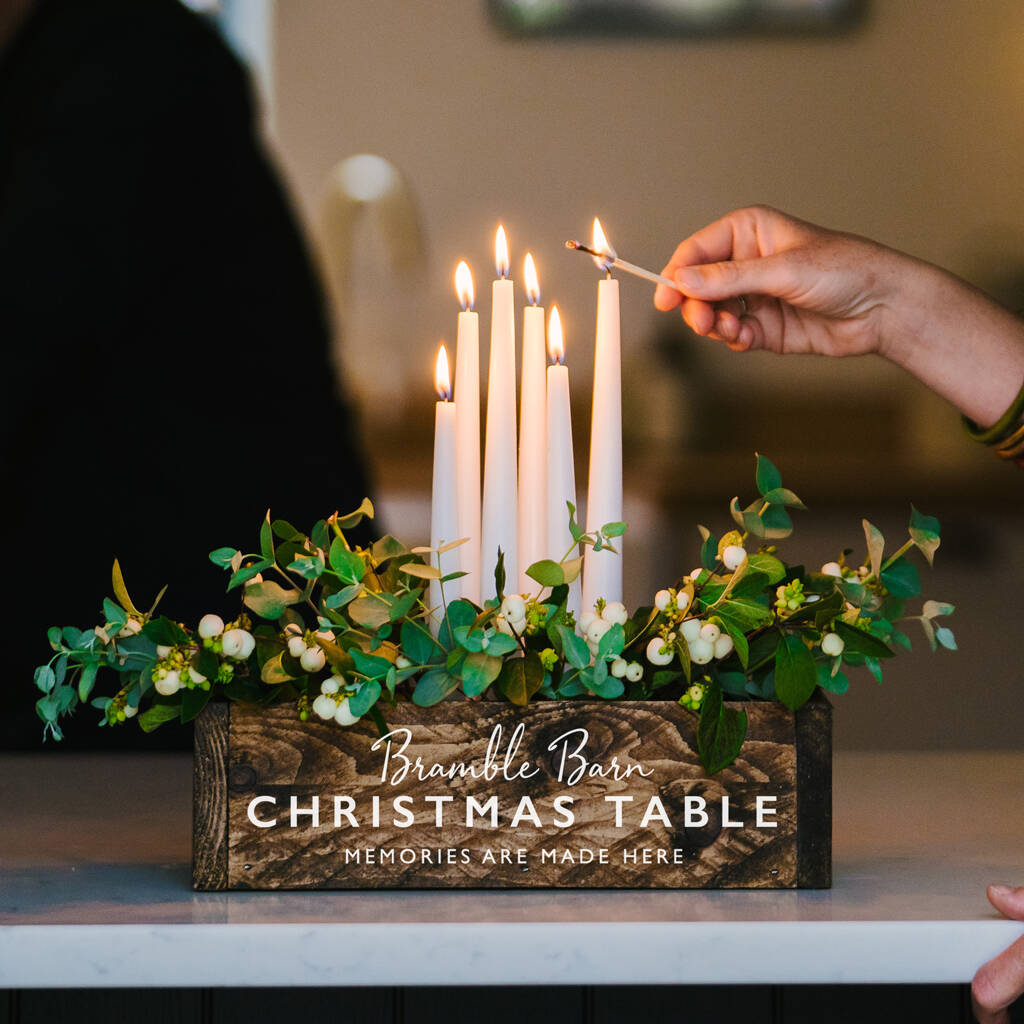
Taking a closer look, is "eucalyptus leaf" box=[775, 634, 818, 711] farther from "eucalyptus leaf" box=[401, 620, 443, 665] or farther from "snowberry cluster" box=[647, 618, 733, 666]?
"eucalyptus leaf" box=[401, 620, 443, 665]

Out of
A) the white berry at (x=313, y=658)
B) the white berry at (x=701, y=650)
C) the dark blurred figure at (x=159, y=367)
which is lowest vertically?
the white berry at (x=313, y=658)

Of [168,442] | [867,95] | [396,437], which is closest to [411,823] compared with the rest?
[396,437]

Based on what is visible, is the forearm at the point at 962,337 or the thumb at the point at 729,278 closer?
the thumb at the point at 729,278

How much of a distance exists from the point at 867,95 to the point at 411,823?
5.21 feet

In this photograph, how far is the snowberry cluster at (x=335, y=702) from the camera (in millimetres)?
646

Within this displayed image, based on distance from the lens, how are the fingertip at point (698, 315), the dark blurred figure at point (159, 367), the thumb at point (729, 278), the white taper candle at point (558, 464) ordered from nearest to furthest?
the white taper candle at point (558, 464) < the thumb at point (729, 278) < the fingertip at point (698, 315) < the dark blurred figure at point (159, 367)

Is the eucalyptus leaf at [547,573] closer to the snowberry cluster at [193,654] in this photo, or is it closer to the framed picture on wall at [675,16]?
the snowberry cluster at [193,654]

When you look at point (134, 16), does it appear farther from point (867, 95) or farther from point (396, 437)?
point (867, 95)

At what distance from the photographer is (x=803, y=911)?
63cm

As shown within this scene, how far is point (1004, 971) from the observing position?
2.00 feet

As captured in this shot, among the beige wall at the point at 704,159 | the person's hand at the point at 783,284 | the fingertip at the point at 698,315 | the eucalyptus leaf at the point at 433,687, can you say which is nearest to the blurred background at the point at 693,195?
the beige wall at the point at 704,159

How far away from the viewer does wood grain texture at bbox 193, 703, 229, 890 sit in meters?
0.66

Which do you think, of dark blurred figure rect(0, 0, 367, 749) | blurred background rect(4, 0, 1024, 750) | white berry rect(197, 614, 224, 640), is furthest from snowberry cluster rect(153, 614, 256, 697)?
blurred background rect(4, 0, 1024, 750)

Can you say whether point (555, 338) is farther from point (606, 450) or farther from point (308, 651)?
point (308, 651)
